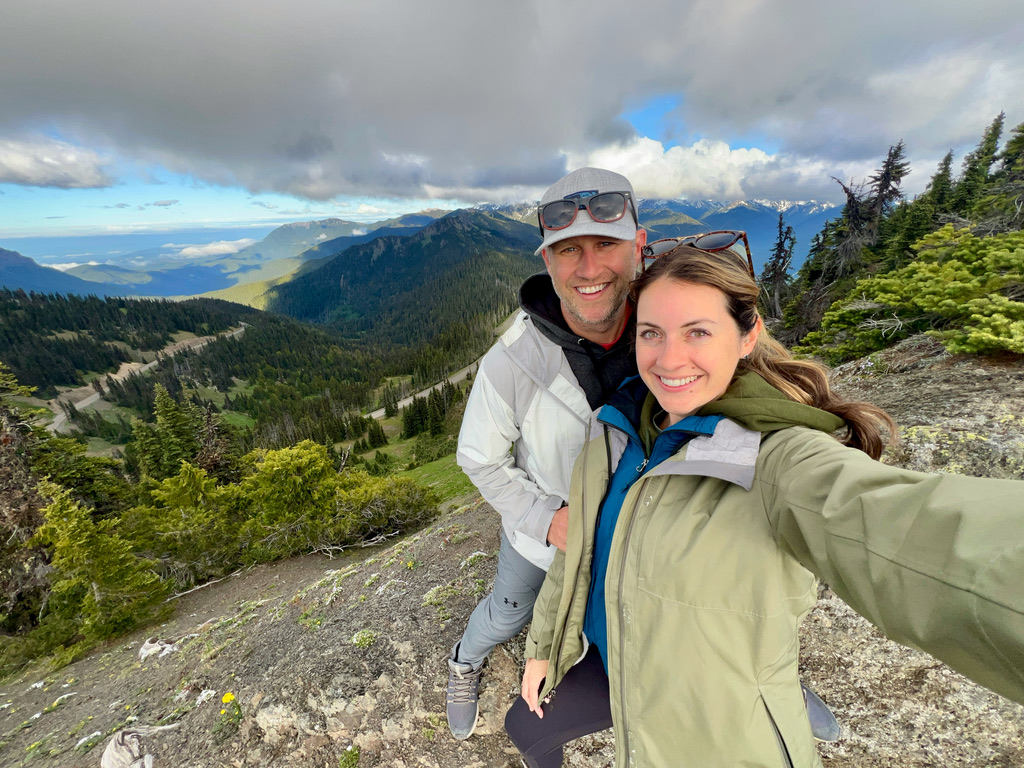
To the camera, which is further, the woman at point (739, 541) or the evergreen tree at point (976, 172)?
the evergreen tree at point (976, 172)

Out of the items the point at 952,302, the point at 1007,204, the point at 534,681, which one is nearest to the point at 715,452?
the point at 534,681

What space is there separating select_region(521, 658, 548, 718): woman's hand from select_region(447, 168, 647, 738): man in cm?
71

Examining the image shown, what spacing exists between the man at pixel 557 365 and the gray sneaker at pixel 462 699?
1.83 meters

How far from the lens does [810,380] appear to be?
2064 millimetres

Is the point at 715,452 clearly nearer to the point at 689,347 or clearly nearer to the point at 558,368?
the point at 689,347

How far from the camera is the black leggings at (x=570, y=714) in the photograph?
2717mm

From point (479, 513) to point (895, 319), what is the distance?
30.6 ft

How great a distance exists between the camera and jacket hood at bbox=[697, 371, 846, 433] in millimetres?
1709

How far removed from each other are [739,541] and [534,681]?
213 centimetres

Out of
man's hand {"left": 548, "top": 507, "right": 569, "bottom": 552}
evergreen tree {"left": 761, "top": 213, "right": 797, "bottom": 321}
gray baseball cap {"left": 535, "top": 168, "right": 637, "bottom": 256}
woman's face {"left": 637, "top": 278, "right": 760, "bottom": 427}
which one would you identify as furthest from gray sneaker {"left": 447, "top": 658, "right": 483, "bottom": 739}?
evergreen tree {"left": 761, "top": 213, "right": 797, "bottom": 321}

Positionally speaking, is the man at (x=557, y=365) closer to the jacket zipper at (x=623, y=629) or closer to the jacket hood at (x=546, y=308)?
the jacket hood at (x=546, y=308)

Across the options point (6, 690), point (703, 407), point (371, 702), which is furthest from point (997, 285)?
point (6, 690)

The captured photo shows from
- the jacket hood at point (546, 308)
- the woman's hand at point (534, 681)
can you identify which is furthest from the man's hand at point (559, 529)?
the jacket hood at point (546, 308)

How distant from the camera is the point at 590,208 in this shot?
9.33ft
